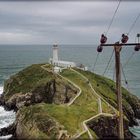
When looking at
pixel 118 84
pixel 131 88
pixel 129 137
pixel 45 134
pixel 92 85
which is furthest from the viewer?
pixel 131 88

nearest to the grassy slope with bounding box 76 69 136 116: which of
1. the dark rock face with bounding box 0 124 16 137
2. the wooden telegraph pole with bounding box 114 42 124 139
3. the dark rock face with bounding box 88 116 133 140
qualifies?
the dark rock face with bounding box 88 116 133 140

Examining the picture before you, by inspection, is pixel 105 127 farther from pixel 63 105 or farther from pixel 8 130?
pixel 8 130

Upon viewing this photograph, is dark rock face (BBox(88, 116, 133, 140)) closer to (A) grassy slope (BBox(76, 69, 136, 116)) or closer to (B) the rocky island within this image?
(B) the rocky island

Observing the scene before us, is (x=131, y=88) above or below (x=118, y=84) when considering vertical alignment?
below

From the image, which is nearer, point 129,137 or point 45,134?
point 45,134

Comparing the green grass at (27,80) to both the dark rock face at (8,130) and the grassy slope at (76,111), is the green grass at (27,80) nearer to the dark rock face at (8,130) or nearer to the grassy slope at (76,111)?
the grassy slope at (76,111)

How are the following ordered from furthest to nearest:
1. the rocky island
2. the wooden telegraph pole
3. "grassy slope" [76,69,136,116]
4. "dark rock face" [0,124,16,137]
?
"grassy slope" [76,69,136,116] < "dark rock face" [0,124,16,137] < the rocky island < the wooden telegraph pole

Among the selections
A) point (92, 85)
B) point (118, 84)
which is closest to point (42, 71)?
point (92, 85)

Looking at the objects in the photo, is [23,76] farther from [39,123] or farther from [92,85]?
[39,123]
